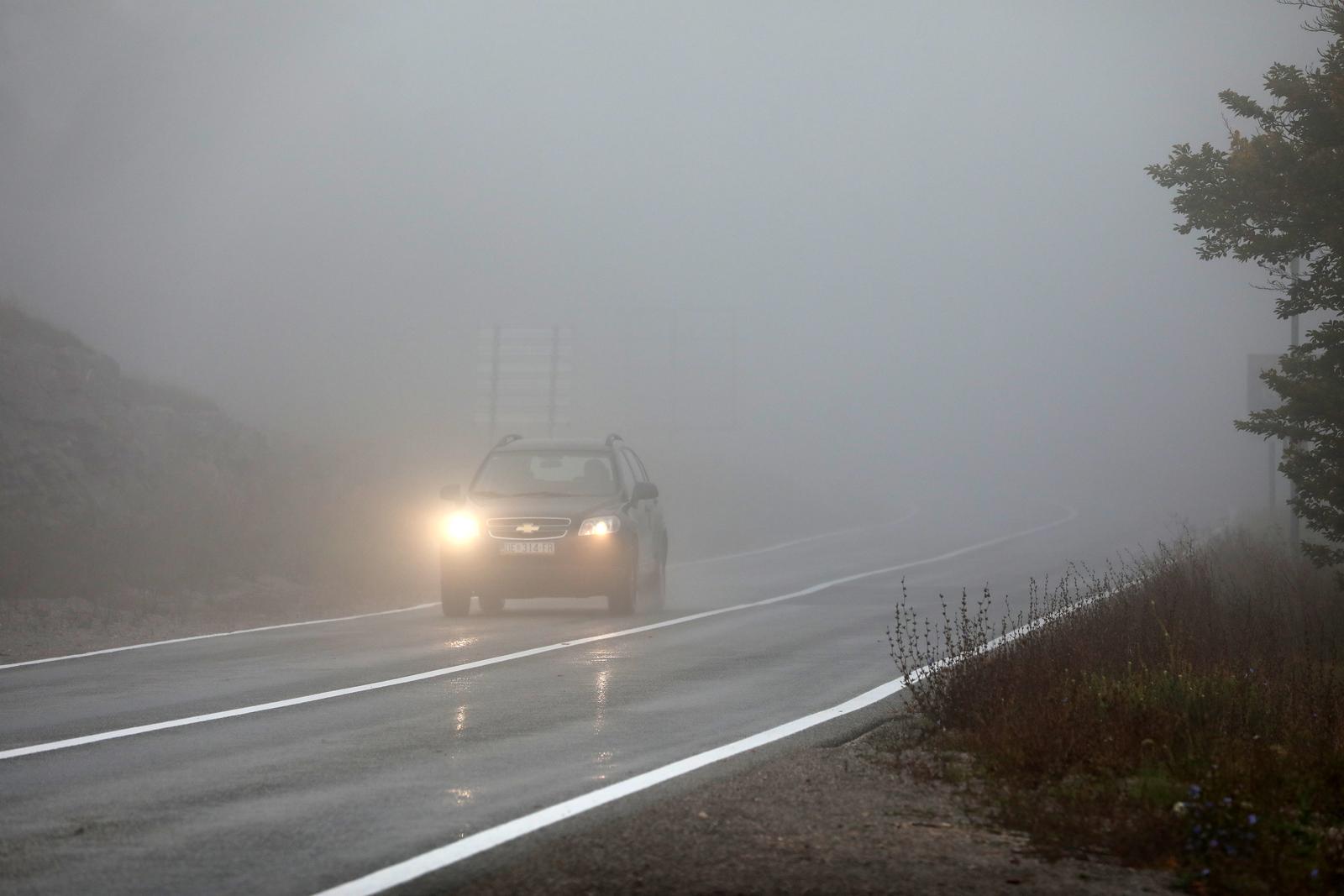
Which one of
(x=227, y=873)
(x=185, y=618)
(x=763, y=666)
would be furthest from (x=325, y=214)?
(x=227, y=873)

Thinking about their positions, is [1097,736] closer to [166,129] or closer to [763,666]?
[763,666]

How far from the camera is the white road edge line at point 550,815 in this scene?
5.94 m

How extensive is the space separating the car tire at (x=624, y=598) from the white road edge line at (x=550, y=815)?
7.61m

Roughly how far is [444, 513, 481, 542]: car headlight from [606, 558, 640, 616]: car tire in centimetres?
173

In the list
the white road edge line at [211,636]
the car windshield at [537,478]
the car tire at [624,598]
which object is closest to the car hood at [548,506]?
the car windshield at [537,478]

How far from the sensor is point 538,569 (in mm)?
17797

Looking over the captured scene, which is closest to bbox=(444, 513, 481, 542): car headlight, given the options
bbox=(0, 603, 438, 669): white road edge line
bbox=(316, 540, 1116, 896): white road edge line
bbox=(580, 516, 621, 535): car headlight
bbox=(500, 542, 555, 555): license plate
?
bbox=(500, 542, 555, 555): license plate

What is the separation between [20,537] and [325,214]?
264 feet

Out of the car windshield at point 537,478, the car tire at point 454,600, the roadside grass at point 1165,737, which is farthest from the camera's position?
the car windshield at point 537,478

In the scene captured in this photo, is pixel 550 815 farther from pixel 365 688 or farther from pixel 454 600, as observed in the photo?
pixel 454 600

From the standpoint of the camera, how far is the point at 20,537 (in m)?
19.5

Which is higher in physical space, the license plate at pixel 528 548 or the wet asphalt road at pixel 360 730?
the license plate at pixel 528 548

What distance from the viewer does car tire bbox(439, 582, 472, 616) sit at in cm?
1812

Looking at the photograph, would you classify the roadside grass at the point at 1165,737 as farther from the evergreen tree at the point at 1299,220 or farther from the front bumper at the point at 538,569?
the front bumper at the point at 538,569
